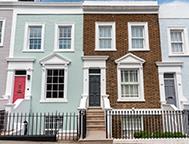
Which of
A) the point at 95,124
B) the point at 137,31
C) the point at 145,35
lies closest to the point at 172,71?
the point at 145,35

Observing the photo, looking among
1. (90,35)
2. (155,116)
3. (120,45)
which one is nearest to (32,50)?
(90,35)

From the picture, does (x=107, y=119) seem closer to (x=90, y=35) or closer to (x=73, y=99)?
(x=73, y=99)

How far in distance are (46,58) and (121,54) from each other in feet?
16.8

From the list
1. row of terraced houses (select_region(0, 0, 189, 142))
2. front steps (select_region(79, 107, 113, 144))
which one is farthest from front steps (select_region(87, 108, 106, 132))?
row of terraced houses (select_region(0, 0, 189, 142))

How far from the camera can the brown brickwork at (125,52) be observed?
17969 mm

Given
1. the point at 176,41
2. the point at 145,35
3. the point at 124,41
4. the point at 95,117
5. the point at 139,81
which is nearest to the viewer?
the point at 95,117

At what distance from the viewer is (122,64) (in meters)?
18.6

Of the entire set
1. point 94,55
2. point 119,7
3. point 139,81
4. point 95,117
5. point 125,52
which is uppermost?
point 119,7

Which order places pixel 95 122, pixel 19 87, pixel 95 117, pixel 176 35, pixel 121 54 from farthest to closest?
pixel 176 35
pixel 121 54
pixel 19 87
pixel 95 117
pixel 95 122

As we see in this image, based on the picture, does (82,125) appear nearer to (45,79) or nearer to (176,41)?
(45,79)

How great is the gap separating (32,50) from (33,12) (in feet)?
9.48

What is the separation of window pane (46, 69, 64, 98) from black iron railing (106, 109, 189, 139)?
4.17 meters

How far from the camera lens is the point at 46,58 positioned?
60.8 feet

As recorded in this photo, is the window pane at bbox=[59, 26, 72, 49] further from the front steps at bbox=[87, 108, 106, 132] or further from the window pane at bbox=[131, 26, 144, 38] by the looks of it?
the front steps at bbox=[87, 108, 106, 132]
